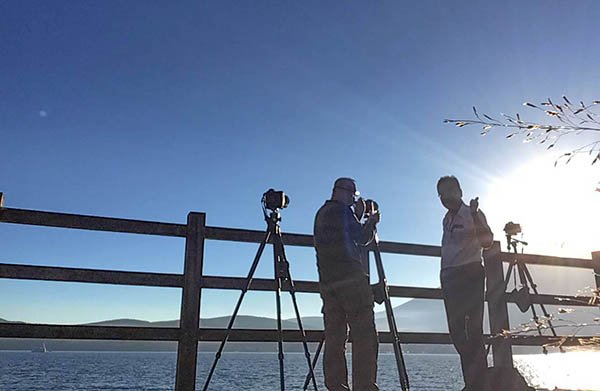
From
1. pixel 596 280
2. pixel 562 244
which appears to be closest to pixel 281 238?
pixel 562 244

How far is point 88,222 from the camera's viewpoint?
3824 millimetres

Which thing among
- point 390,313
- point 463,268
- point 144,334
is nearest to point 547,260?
point 463,268

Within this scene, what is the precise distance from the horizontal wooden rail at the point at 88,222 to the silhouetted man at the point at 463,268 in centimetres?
223

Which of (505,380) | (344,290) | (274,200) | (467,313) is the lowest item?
(505,380)

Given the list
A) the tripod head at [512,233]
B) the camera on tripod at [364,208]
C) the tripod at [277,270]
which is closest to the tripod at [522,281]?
the tripod head at [512,233]

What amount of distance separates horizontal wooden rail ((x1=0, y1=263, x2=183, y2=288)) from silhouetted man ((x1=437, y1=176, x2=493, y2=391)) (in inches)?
86.4

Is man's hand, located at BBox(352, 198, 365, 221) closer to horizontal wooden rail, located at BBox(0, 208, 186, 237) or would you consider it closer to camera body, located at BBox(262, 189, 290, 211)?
camera body, located at BBox(262, 189, 290, 211)

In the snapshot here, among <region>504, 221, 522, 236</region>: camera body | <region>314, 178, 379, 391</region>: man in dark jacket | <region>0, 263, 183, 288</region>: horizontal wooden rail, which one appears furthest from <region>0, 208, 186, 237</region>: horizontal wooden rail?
<region>504, 221, 522, 236</region>: camera body

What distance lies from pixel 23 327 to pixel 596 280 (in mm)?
6339

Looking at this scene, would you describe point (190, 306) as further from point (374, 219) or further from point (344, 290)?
point (374, 219)

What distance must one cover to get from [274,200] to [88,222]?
5.12ft

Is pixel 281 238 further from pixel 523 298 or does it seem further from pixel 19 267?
pixel 523 298

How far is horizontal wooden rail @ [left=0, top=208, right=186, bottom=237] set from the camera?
3676 mm

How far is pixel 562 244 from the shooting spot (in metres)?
1.28
